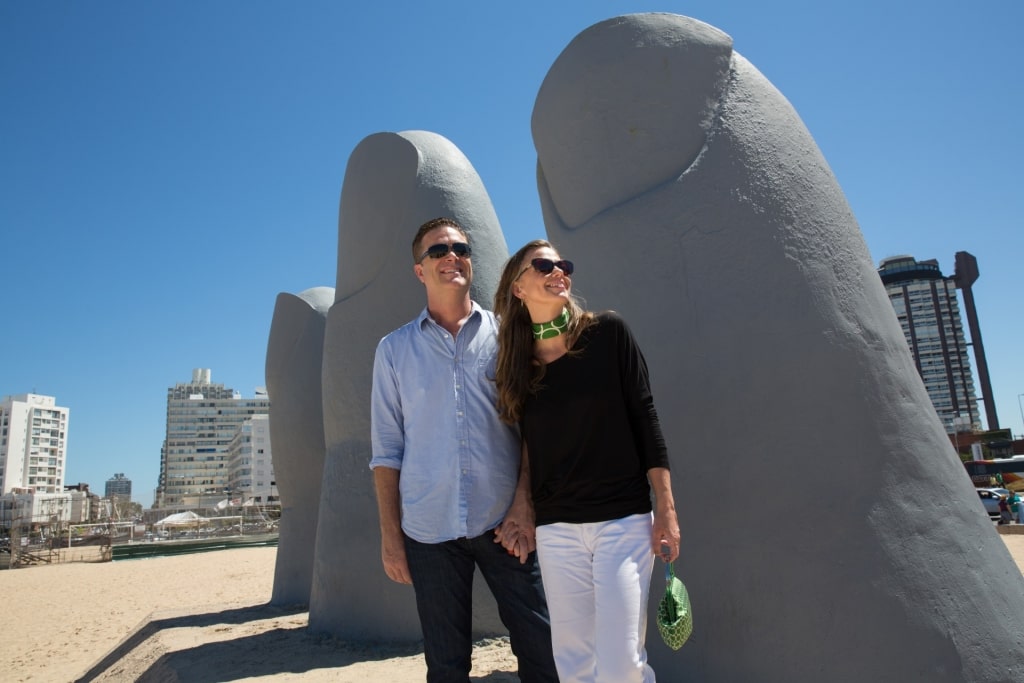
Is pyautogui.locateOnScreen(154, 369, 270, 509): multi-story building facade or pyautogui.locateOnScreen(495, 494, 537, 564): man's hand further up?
pyautogui.locateOnScreen(154, 369, 270, 509): multi-story building facade

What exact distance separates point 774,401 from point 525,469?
1.08 meters

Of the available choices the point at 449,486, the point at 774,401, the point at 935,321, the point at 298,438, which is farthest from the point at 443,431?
the point at 935,321

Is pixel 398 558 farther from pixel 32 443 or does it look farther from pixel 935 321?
pixel 32 443

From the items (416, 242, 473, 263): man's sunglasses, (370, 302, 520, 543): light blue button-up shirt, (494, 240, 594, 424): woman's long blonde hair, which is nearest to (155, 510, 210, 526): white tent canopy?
(370, 302, 520, 543): light blue button-up shirt

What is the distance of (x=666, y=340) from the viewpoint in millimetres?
2893

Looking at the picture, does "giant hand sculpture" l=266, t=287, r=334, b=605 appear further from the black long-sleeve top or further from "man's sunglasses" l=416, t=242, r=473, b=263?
the black long-sleeve top

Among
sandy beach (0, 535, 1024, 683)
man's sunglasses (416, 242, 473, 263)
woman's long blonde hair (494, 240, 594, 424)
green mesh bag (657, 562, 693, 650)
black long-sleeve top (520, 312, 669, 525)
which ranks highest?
man's sunglasses (416, 242, 473, 263)

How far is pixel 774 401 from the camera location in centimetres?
263

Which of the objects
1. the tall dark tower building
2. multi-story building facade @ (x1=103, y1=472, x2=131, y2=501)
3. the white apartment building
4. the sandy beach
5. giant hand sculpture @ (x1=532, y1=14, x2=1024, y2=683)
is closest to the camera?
giant hand sculpture @ (x1=532, y1=14, x2=1024, y2=683)

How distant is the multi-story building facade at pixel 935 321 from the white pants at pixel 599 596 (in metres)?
55.3

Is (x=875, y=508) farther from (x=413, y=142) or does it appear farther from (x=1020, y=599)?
(x=413, y=142)

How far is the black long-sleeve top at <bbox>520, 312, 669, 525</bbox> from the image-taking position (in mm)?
1796

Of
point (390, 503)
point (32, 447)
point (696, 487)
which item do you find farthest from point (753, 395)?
point (32, 447)

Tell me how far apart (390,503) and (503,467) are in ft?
1.08
